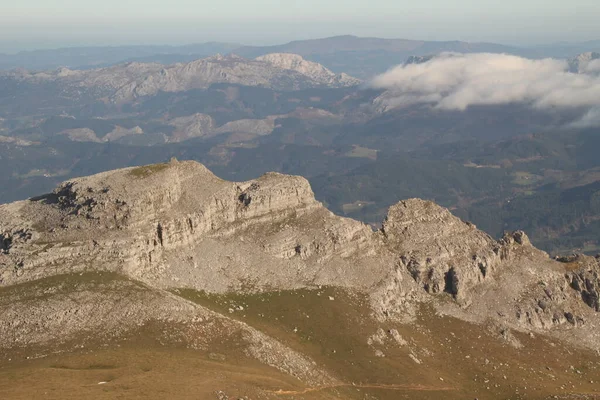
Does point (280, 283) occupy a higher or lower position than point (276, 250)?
lower

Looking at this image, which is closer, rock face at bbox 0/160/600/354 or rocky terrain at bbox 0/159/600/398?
rocky terrain at bbox 0/159/600/398

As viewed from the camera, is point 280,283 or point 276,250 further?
point 276,250

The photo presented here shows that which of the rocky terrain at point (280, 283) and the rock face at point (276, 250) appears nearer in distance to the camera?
the rocky terrain at point (280, 283)

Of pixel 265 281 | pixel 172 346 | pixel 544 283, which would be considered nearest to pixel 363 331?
pixel 265 281
